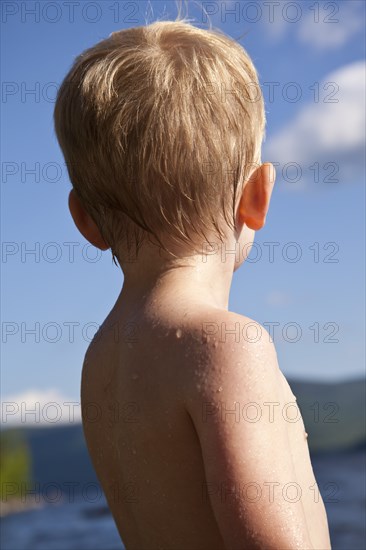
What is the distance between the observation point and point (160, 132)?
165cm

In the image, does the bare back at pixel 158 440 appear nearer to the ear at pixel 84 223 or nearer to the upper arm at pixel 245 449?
the upper arm at pixel 245 449

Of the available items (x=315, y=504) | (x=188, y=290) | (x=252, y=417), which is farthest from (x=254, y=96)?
(x=315, y=504)

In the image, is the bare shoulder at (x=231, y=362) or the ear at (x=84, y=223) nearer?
the bare shoulder at (x=231, y=362)

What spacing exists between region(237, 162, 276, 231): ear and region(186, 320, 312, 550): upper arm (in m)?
0.41

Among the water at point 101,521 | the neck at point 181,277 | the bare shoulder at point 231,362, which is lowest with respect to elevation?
the bare shoulder at point 231,362

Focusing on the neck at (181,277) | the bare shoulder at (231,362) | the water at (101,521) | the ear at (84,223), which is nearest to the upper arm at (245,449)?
the bare shoulder at (231,362)

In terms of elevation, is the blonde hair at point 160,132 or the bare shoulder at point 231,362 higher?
the blonde hair at point 160,132

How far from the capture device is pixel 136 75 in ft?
5.71

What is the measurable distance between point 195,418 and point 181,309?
0.23 metres

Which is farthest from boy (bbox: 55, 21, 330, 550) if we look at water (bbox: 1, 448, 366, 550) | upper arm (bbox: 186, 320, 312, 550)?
water (bbox: 1, 448, 366, 550)

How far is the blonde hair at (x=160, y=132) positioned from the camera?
1645 millimetres

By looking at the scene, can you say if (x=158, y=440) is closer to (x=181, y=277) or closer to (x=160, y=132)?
(x=181, y=277)

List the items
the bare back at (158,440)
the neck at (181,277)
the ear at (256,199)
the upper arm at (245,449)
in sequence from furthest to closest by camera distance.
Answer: the ear at (256,199)
the neck at (181,277)
the bare back at (158,440)
the upper arm at (245,449)

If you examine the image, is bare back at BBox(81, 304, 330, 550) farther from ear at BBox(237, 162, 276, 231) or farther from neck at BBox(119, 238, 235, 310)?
ear at BBox(237, 162, 276, 231)
